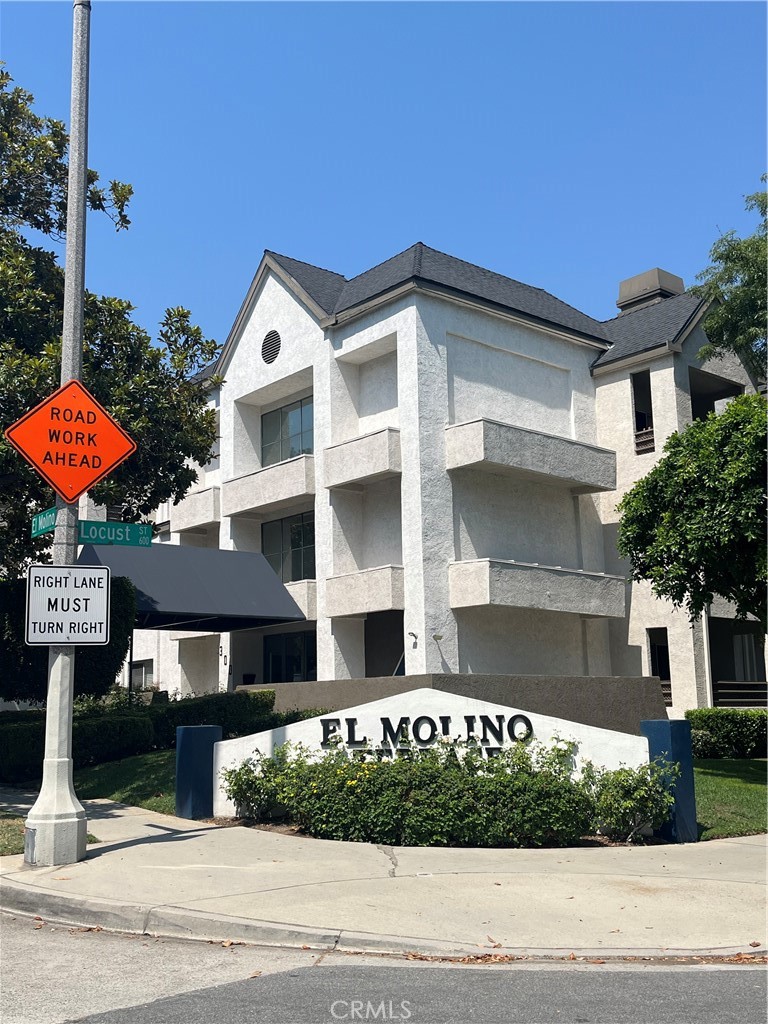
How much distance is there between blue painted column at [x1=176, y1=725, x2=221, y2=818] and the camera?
45.6 ft

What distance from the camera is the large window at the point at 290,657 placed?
103 feet

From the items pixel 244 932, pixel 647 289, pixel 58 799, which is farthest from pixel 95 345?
pixel 647 289

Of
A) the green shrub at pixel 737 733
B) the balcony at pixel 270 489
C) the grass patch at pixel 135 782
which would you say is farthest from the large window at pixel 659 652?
the grass patch at pixel 135 782

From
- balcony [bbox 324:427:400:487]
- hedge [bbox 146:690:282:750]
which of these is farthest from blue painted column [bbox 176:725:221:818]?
balcony [bbox 324:427:400:487]

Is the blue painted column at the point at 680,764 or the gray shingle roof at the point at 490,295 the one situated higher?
the gray shingle roof at the point at 490,295

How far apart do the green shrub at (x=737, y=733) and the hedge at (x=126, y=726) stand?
10.2m

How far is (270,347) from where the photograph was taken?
32094 mm

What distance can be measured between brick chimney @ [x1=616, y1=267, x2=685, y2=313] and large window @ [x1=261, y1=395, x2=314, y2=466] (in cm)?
1187

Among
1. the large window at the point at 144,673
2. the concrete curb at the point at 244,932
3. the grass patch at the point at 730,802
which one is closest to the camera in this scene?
the concrete curb at the point at 244,932

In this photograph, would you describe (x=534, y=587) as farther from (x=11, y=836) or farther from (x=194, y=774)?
(x=11, y=836)

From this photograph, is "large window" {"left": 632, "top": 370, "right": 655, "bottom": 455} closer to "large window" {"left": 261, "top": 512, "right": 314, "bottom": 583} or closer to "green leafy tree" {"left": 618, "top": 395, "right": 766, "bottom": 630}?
"green leafy tree" {"left": 618, "top": 395, "right": 766, "bottom": 630}

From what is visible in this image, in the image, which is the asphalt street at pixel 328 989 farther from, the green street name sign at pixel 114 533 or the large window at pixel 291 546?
the large window at pixel 291 546

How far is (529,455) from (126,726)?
13.1 meters

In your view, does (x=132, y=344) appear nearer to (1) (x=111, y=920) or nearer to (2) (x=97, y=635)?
(2) (x=97, y=635)
